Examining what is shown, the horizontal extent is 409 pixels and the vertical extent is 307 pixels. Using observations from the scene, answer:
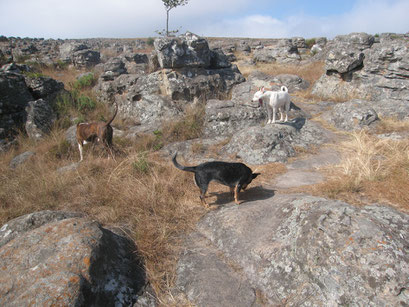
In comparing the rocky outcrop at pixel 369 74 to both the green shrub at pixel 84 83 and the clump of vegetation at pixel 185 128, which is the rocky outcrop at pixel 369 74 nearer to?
the clump of vegetation at pixel 185 128

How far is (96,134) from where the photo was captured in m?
6.15

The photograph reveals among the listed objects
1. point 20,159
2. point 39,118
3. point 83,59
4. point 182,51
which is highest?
point 182,51

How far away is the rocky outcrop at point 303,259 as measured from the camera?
2209 mm

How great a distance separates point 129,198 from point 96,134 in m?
2.76

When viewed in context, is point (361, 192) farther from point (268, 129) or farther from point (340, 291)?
point (268, 129)

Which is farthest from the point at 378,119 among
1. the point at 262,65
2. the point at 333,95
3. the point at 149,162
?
the point at 262,65

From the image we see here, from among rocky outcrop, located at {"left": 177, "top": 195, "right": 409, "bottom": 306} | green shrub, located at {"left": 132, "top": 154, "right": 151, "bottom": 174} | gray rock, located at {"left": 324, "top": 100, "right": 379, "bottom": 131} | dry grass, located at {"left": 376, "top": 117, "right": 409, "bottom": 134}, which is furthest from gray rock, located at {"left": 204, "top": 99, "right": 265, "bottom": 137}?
rocky outcrop, located at {"left": 177, "top": 195, "right": 409, "bottom": 306}

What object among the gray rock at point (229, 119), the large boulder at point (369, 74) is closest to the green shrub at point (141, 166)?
the gray rock at point (229, 119)

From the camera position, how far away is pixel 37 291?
200cm

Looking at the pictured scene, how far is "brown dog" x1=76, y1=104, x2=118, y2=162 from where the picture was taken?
6.10 meters

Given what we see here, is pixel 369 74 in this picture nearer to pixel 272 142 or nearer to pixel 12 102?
pixel 272 142

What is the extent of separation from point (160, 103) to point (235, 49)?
19.8 metres

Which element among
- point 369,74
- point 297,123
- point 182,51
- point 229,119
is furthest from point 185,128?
point 369,74

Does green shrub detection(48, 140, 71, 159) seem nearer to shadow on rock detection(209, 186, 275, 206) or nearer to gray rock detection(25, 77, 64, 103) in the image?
gray rock detection(25, 77, 64, 103)
